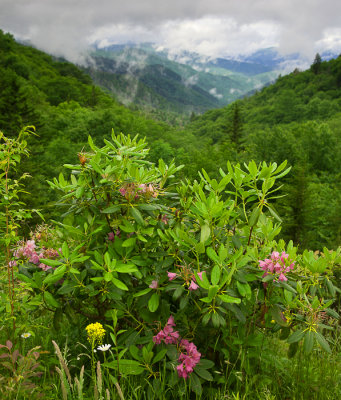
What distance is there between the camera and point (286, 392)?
6.20 ft

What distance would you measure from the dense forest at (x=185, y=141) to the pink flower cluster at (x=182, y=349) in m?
1.11

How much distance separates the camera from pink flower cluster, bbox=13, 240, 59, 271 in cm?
189

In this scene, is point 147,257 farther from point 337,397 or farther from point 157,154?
point 157,154

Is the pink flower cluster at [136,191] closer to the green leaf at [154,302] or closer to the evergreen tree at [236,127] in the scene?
the green leaf at [154,302]

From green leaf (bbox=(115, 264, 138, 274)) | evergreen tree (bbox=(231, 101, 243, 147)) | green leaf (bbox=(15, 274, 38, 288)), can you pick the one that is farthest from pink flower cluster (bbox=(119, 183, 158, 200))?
evergreen tree (bbox=(231, 101, 243, 147))

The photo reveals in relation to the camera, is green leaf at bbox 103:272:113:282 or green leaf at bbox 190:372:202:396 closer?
green leaf at bbox 103:272:113:282

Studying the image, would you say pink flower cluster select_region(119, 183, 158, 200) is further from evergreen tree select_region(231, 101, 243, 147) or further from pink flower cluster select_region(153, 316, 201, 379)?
evergreen tree select_region(231, 101, 243, 147)

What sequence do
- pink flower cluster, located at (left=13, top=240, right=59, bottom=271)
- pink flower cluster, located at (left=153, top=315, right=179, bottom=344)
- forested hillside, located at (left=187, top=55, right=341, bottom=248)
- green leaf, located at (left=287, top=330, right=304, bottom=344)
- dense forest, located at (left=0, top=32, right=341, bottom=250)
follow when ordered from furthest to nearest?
dense forest, located at (left=0, top=32, right=341, bottom=250), forested hillside, located at (left=187, top=55, right=341, bottom=248), pink flower cluster, located at (left=13, top=240, right=59, bottom=271), pink flower cluster, located at (left=153, top=315, right=179, bottom=344), green leaf, located at (left=287, top=330, right=304, bottom=344)

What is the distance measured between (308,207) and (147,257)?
9706mm

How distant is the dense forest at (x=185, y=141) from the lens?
1067cm

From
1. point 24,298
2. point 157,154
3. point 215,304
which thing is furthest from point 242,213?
point 157,154

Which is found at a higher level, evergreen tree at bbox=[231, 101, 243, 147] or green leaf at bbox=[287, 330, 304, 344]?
evergreen tree at bbox=[231, 101, 243, 147]

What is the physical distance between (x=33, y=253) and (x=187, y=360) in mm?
1166

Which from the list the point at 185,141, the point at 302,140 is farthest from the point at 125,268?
the point at 185,141
